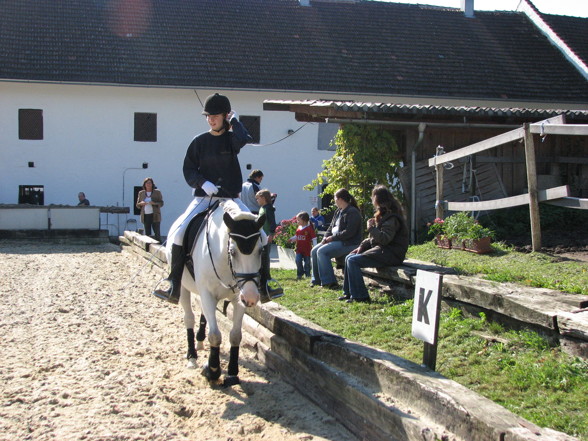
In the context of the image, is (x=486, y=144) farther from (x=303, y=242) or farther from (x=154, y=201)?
(x=154, y=201)

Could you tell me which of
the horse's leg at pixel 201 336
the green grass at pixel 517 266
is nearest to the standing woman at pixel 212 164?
the horse's leg at pixel 201 336

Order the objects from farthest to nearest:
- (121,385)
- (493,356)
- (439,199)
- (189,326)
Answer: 1. (439,199)
2. (189,326)
3. (121,385)
4. (493,356)

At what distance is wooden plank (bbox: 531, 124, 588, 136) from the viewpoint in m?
7.40

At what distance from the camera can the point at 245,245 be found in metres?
5.58

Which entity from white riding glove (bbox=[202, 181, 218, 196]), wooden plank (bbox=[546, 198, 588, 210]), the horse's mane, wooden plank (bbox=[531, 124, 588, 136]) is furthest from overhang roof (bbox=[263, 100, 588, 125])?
the horse's mane

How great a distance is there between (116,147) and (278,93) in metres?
6.59

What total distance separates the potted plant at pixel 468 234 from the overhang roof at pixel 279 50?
16.7 metres

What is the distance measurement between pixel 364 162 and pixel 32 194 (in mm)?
17379

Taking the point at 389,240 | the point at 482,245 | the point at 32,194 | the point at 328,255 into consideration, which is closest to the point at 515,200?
the point at 482,245

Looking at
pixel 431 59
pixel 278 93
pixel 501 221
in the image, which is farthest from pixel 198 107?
pixel 501 221

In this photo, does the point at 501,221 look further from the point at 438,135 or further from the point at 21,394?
the point at 21,394

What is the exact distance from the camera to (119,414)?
5.18m

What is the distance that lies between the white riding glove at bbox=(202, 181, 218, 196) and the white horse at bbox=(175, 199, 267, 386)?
17 centimetres

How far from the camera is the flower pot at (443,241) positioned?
9.84 metres
